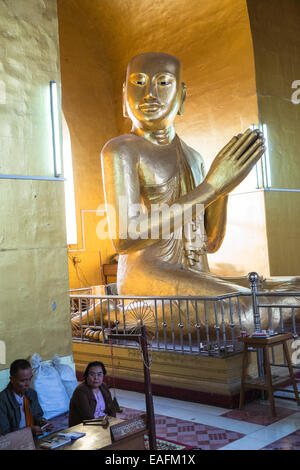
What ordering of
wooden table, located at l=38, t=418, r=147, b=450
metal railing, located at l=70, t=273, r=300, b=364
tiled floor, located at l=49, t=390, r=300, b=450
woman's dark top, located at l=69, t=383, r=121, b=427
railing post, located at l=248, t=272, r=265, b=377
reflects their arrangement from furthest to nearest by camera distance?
metal railing, located at l=70, t=273, r=300, b=364, railing post, located at l=248, t=272, r=265, b=377, tiled floor, located at l=49, t=390, r=300, b=450, woman's dark top, located at l=69, t=383, r=121, b=427, wooden table, located at l=38, t=418, r=147, b=450

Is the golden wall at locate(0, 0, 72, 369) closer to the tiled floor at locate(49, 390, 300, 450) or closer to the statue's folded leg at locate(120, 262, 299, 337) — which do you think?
the tiled floor at locate(49, 390, 300, 450)

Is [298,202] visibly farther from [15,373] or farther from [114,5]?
[15,373]

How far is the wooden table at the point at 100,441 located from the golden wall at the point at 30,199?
138cm

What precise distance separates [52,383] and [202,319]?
1.43 m

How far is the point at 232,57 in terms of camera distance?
22.4 ft

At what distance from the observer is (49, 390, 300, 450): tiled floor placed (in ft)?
10.3

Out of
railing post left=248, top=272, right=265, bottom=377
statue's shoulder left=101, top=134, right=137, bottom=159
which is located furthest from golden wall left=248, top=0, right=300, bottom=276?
railing post left=248, top=272, right=265, bottom=377

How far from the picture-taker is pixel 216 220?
5578 millimetres

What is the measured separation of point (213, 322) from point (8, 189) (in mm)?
2086

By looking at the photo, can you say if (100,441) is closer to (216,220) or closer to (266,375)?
(266,375)

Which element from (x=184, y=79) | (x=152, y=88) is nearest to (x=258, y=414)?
(x=152, y=88)

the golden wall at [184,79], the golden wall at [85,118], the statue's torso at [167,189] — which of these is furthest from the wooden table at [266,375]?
the golden wall at [85,118]

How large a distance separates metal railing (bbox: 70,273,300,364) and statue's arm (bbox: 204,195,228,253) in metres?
1.16
